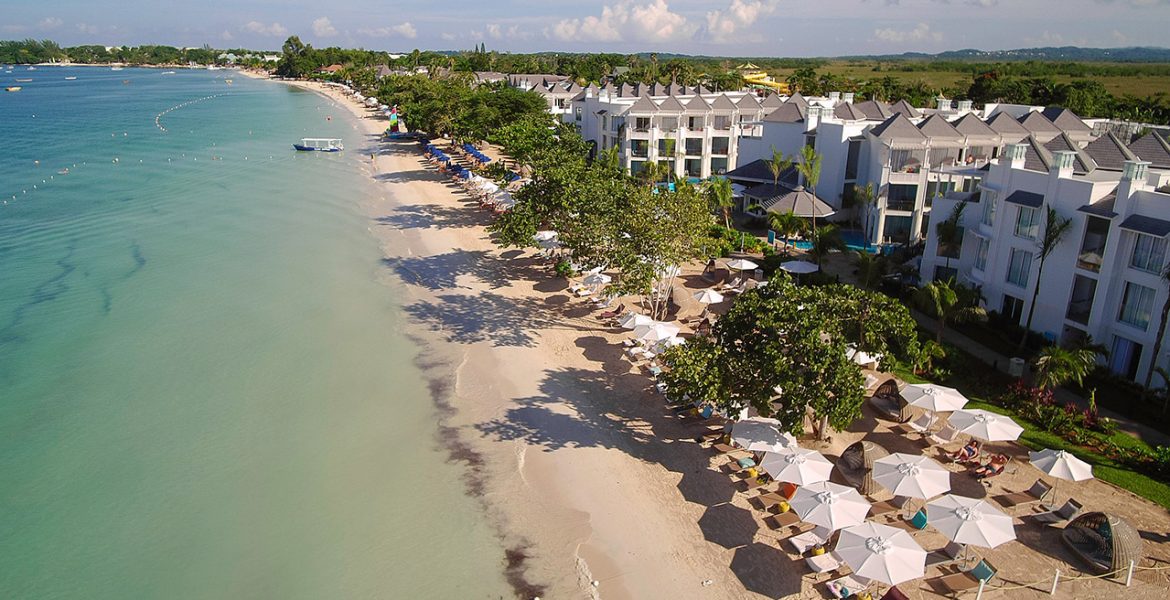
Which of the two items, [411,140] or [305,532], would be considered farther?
[411,140]

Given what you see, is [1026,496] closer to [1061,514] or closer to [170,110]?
[1061,514]

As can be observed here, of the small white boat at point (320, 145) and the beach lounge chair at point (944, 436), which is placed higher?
the small white boat at point (320, 145)

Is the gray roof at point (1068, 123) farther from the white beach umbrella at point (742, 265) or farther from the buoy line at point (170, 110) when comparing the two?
the buoy line at point (170, 110)

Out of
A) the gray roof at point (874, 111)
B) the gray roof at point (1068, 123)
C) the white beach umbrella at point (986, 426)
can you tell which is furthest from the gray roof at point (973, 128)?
the white beach umbrella at point (986, 426)

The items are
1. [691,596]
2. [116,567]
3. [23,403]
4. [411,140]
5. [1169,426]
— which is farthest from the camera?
[411,140]

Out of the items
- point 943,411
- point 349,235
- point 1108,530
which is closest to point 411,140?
point 349,235

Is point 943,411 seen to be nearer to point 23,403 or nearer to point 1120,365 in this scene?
point 1120,365
